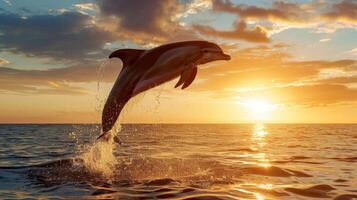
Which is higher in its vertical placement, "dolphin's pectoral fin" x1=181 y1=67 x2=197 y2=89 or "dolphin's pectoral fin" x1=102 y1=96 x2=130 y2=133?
"dolphin's pectoral fin" x1=181 y1=67 x2=197 y2=89

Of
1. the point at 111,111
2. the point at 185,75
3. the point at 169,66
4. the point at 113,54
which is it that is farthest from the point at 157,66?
the point at 111,111

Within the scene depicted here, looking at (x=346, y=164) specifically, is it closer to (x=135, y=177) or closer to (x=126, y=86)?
(x=135, y=177)

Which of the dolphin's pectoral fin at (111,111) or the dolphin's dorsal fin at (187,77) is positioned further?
the dolphin's pectoral fin at (111,111)

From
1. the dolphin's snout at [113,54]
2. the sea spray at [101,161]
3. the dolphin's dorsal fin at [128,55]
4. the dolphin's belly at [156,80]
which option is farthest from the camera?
the sea spray at [101,161]

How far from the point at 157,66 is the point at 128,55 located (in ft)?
3.76

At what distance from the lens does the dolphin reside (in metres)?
10.2

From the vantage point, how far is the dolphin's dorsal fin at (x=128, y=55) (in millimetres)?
10913

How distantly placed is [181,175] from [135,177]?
5.93ft

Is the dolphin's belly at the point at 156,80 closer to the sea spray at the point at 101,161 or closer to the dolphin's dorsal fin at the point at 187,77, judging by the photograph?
the dolphin's dorsal fin at the point at 187,77

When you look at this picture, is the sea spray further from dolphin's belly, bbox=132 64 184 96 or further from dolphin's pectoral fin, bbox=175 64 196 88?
dolphin's pectoral fin, bbox=175 64 196 88

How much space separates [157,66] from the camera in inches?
407

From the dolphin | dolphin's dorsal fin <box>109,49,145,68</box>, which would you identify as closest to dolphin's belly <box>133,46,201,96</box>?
the dolphin

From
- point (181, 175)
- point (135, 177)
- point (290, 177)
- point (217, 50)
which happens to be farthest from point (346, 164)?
point (217, 50)

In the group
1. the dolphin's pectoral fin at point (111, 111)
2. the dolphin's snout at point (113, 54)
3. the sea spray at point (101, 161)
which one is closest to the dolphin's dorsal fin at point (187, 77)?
the dolphin's pectoral fin at point (111, 111)
